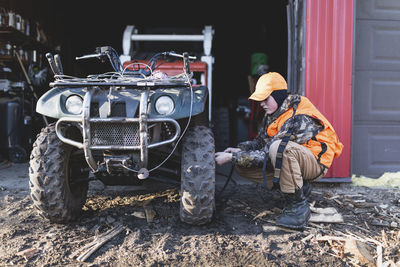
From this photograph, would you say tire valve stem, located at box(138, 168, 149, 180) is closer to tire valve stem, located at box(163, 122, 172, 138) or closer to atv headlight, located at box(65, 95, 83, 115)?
tire valve stem, located at box(163, 122, 172, 138)

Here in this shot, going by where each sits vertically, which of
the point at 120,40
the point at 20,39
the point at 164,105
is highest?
the point at 120,40

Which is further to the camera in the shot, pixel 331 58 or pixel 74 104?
pixel 331 58

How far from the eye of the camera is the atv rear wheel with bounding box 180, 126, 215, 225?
271cm

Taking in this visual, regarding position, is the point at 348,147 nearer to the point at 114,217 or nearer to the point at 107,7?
the point at 114,217

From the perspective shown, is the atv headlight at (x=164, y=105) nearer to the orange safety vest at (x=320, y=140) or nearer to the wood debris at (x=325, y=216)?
the orange safety vest at (x=320, y=140)

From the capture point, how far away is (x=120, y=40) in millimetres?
10281

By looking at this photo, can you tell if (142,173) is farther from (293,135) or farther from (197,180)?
(293,135)

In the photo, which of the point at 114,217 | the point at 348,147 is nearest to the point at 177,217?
the point at 114,217

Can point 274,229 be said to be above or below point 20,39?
below

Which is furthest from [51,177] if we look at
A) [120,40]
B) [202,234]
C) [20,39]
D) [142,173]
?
[120,40]

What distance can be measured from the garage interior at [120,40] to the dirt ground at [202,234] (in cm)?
267

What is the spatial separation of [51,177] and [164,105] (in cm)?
104

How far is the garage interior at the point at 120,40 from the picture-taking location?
6.18 m

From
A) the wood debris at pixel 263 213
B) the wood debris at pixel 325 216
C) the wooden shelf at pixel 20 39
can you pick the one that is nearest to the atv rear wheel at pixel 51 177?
the wood debris at pixel 263 213
